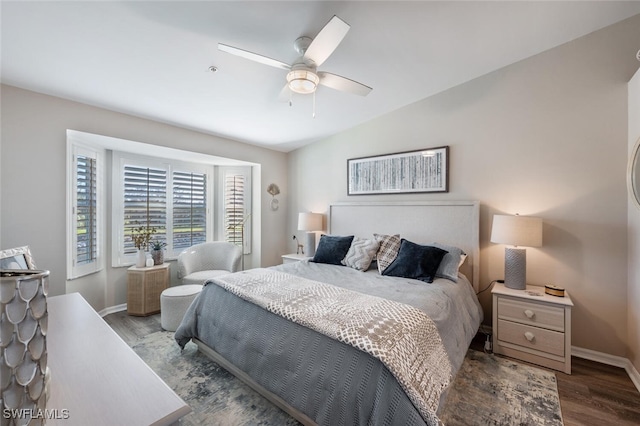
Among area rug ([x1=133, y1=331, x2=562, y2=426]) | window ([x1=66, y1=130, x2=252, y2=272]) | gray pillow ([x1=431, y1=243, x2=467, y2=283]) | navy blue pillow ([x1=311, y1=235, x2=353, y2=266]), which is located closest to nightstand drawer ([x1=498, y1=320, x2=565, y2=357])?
area rug ([x1=133, y1=331, x2=562, y2=426])

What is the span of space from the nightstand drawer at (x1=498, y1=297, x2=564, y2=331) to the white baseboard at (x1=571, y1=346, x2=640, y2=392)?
1.88 feet

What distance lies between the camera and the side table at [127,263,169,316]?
3443 millimetres

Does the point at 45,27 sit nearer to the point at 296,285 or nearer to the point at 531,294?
the point at 296,285

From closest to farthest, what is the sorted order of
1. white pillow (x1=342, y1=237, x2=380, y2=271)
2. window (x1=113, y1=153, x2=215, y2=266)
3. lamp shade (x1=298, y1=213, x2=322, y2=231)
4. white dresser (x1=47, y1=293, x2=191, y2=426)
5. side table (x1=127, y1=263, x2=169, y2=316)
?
white dresser (x1=47, y1=293, x2=191, y2=426) → white pillow (x1=342, y1=237, x2=380, y2=271) → side table (x1=127, y1=263, x2=169, y2=316) → window (x1=113, y1=153, x2=215, y2=266) → lamp shade (x1=298, y1=213, x2=322, y2=231)

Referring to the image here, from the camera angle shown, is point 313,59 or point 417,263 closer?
point 313,59

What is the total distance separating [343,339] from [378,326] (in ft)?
0.74

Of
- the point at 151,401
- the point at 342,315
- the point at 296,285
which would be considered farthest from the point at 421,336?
the point at 151,401

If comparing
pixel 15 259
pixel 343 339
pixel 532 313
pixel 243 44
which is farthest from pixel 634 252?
pixel 15 259

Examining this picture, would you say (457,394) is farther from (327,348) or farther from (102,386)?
(102,386)

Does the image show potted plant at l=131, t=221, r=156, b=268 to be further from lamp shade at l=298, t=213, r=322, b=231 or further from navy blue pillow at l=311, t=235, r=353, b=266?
navy blue pillow at l=311, t=235, r=353, b=266

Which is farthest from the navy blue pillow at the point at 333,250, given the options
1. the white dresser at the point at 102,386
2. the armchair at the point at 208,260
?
the white dresser at the point at 102,386

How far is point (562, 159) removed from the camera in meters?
2.63

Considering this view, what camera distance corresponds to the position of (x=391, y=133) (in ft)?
12.3

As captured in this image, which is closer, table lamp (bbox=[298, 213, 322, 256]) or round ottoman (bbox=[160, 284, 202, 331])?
round ottoman (bbox=[160, 284, 202, 331])
